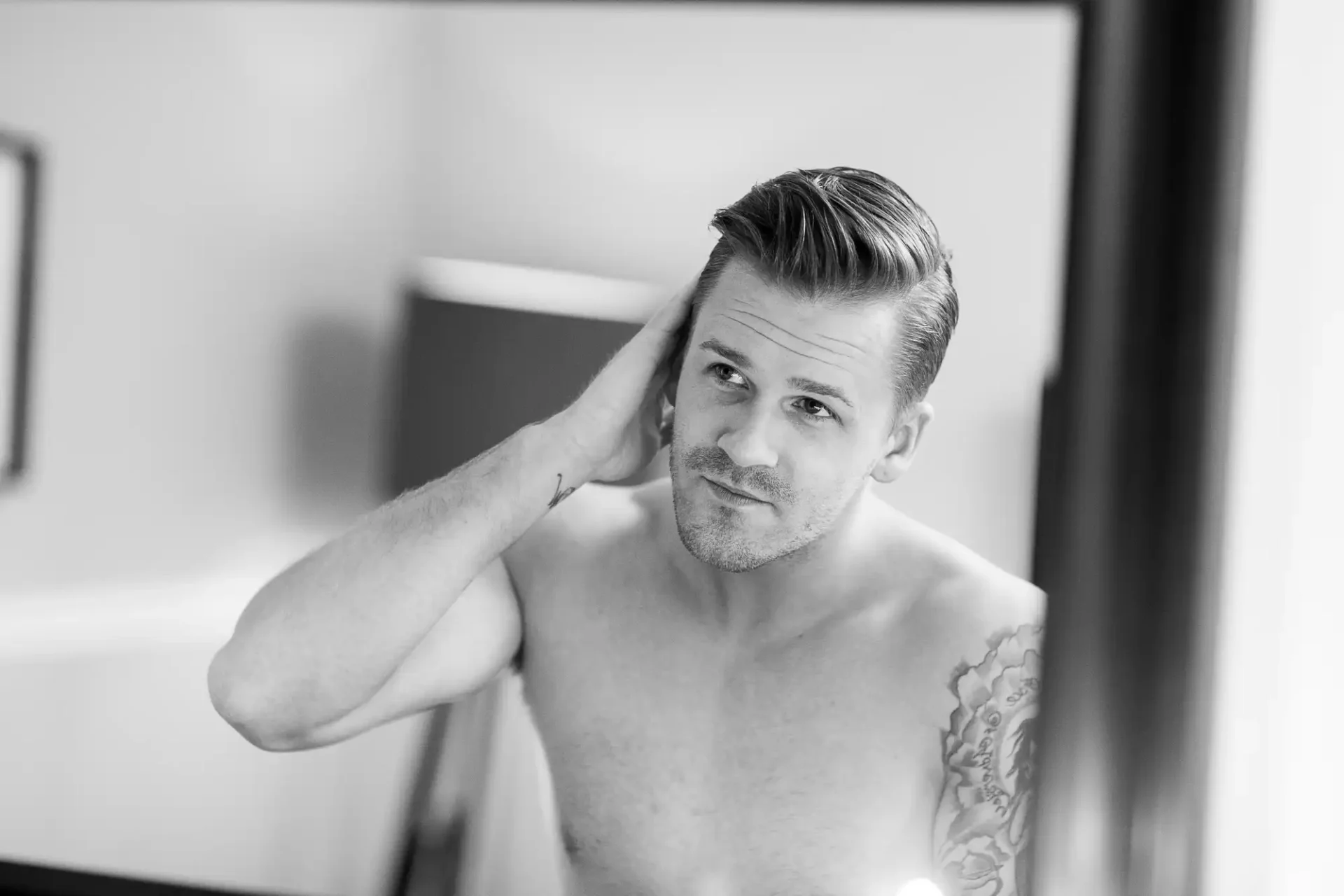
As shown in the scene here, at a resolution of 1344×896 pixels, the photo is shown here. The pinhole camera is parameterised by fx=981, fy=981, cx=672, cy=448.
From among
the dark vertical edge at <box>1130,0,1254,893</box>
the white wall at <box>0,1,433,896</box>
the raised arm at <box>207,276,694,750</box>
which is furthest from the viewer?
the white wall at <box>0,1,433,896</box>

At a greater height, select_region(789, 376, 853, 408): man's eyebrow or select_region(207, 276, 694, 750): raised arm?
select_region(789, 376, 853, 408): man's eyebrow

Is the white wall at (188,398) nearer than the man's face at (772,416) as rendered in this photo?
No

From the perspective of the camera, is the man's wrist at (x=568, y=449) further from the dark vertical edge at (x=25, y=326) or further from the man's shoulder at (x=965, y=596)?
the dark vertical edge at (x=25, y=326)

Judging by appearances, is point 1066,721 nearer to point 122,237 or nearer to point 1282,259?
point 1282,259

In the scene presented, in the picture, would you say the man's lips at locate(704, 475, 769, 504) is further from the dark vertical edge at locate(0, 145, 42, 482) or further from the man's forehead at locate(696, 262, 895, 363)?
the dark vertical edge at locate(0, 145, 42, 482)

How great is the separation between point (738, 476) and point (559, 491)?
18 centimetres

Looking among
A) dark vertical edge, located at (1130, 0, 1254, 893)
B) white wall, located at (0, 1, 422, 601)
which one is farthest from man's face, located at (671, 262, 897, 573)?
white wall, located at (0, 1, 422, 601)

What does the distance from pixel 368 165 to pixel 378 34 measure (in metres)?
0.14

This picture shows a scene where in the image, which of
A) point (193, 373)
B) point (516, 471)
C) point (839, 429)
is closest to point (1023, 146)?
point (839, 429)

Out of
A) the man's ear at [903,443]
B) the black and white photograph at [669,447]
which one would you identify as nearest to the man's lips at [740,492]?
the black and white photograph at [669,447]

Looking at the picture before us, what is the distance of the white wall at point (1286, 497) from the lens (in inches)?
31.3

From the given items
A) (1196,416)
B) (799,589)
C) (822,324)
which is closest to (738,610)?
(799,589)

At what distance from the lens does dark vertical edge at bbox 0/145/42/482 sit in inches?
43.4

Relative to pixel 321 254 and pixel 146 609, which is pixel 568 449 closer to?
pixel 321 254
